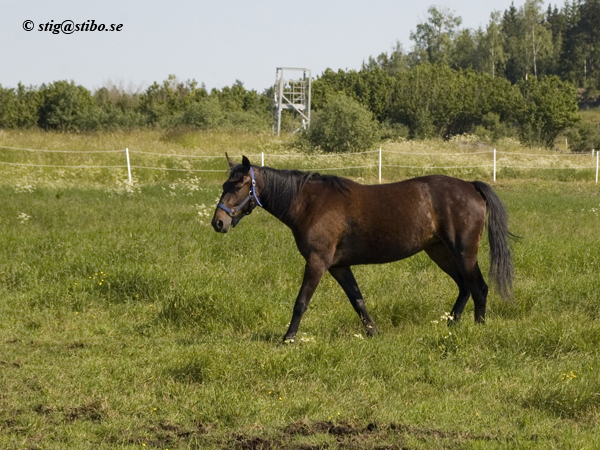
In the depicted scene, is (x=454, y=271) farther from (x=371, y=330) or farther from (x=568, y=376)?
(x=568, y=376)

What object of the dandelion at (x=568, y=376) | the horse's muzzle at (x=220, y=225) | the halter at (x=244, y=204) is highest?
the halter at (x=244, y=204)

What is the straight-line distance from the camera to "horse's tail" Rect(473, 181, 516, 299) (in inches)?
282

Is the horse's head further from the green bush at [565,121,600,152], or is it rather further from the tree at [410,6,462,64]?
the tree at [410,6,462,64]

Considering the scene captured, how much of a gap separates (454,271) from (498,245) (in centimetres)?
51

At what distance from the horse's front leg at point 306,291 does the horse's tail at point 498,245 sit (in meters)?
1.83

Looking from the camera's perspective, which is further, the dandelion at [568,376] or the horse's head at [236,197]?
the horse's head at [236,197]

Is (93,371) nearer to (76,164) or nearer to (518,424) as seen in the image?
(518,424)

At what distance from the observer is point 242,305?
7.54m

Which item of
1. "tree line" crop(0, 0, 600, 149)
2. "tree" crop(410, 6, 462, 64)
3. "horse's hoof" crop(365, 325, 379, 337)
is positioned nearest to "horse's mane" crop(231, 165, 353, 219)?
"horse's hoof" crop(365, 325, 379, 337)

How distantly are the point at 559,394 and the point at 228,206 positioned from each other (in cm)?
328

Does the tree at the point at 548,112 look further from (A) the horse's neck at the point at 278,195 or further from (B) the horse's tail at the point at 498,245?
(A) the horse's neck at the point at 278,195

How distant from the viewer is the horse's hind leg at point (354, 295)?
692 centimetres

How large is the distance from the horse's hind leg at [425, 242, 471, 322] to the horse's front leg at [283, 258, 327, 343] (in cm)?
138

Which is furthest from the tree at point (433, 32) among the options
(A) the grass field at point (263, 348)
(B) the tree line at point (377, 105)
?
(A) the grass field at point (263, 348)
